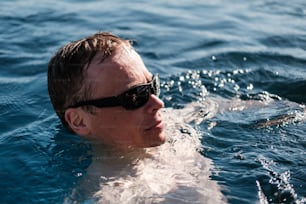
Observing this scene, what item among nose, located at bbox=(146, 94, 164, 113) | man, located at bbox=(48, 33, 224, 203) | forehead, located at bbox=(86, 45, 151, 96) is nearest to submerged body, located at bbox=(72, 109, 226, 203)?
man, located at bbox=(48, 33, 224, 203)

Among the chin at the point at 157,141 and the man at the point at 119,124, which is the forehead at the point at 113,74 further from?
the chin at the point at 157,141

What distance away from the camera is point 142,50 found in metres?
7.96

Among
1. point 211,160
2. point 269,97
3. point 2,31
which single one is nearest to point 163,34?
point 2,31

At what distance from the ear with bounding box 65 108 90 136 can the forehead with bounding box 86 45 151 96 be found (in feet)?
0.96

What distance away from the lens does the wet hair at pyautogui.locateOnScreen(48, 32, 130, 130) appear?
4172 mm

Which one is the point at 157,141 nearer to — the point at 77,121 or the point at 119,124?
the point at 119,124

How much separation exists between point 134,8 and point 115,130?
6.33m

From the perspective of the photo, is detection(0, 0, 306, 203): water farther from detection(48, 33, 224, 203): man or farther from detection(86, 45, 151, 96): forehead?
detection(86, 45, 151, 96): forehead

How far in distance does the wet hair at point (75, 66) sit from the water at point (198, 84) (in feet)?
1.71

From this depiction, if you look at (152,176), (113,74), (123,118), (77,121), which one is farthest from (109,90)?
(152,176)

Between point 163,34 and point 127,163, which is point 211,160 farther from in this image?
point 163,34

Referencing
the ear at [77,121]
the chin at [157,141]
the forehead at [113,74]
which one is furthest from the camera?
the ear at [77,121]

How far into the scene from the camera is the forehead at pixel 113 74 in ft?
13.4

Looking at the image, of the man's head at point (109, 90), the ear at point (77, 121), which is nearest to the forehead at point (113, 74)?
the man's head at point (109, 90)
